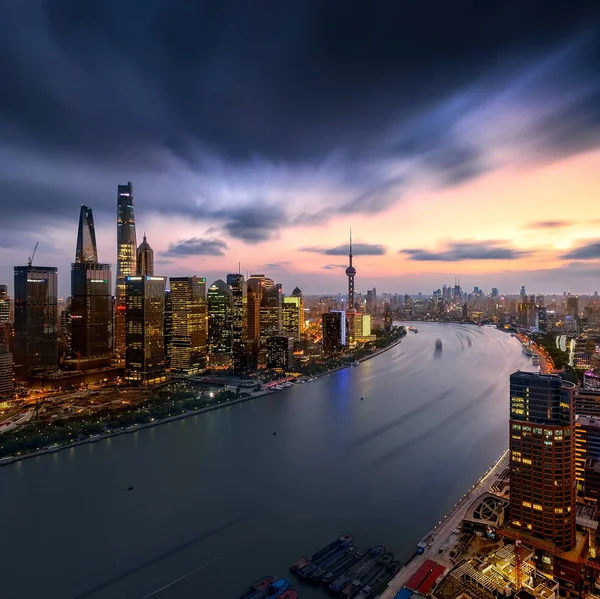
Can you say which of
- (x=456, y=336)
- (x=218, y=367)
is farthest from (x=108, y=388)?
(x=456, y=336)

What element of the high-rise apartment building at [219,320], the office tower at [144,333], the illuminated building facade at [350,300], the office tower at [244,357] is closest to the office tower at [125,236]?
the high-rise apartment building at [219,320]

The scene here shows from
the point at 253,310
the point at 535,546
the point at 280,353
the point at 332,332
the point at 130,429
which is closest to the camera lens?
the point at 535,546

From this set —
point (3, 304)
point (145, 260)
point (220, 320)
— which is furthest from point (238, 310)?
point (3, 304)

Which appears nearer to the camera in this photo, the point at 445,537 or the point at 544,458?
the point at 544,458

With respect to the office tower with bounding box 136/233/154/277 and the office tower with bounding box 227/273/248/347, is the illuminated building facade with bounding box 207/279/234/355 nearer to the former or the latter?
the office tower with bounding box 227/273/248/347

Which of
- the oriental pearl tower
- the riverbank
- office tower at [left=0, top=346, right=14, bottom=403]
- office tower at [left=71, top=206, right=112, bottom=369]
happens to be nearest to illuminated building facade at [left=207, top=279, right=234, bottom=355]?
office tower at [left=71, top=206, right=112, bottom=369]

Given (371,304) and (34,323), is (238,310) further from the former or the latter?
(371,304)
